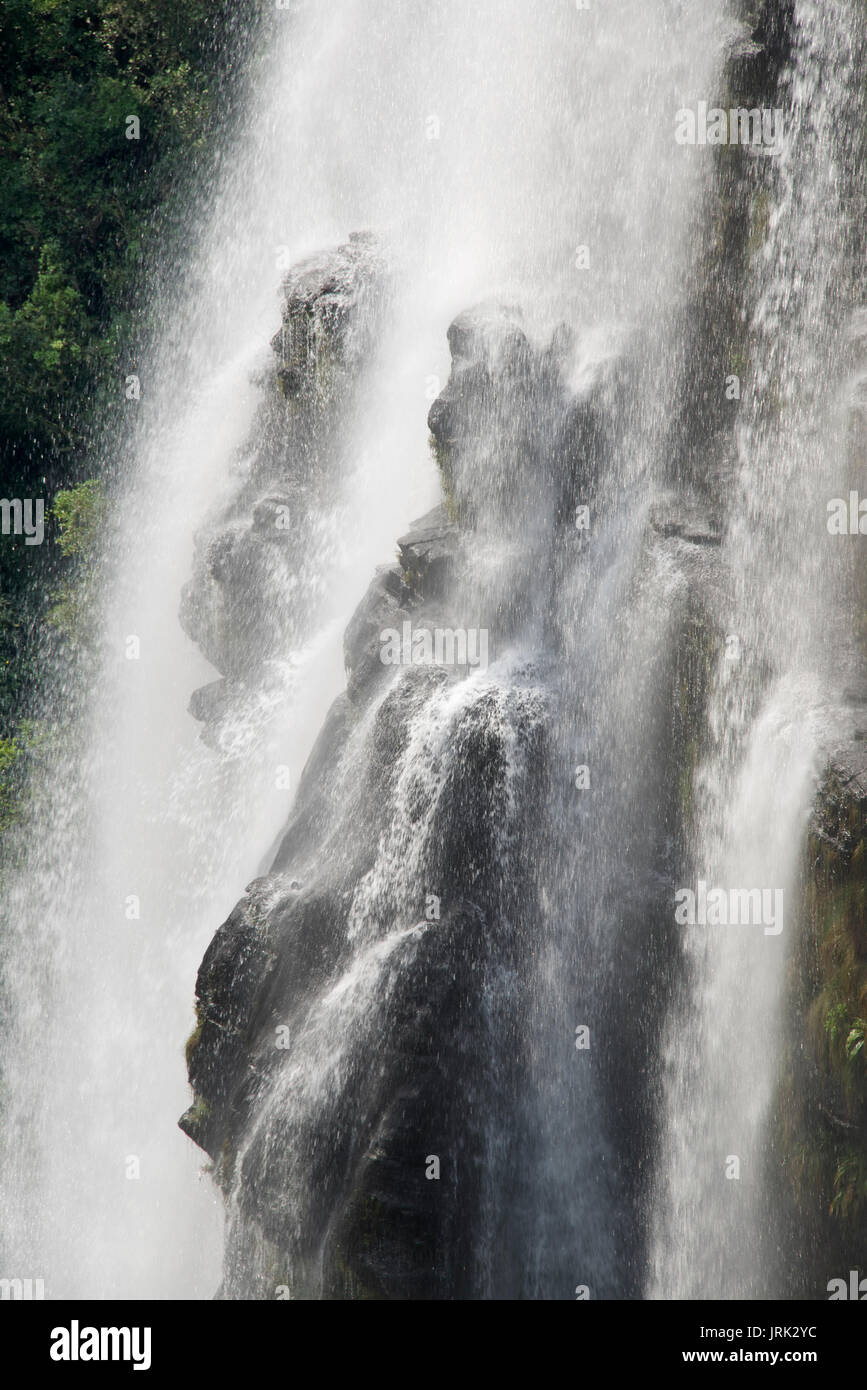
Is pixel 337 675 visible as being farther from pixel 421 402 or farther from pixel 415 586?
pixel 421 402

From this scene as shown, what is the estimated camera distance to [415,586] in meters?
12.5

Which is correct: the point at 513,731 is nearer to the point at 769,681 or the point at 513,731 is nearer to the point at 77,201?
the point at 769,681

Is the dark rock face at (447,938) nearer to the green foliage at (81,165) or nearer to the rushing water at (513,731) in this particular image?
the rushing water at (513,731)

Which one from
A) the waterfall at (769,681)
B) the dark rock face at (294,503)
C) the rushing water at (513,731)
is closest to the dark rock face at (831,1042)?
the waterfall at (769,681)

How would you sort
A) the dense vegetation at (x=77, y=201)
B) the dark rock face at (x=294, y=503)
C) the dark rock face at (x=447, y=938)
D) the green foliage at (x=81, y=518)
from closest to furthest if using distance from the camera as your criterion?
the dark rock face at (x=447, y=938), the dark rock face at (x=294, y=503), the green foliage at (x=81, y=518), the dense vegetation at (x=77, y=201)

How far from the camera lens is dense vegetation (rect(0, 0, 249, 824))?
65.3 ft

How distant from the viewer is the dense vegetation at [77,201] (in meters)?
19.9

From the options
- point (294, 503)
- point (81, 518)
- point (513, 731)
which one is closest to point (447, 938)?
point (513, 731)

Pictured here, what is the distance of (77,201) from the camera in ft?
68.4

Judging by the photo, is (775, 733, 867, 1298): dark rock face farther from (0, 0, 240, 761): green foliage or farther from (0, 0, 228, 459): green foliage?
(0, 0, 228, 459): green foliage

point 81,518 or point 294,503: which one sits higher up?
point 81,518

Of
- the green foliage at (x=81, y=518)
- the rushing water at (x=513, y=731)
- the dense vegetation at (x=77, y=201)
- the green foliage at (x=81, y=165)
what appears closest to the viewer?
the rushing water at (x=513, y=731)

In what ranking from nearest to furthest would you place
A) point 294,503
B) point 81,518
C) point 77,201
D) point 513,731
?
point 513,731, point 294,503, point 81,518, point 77,201

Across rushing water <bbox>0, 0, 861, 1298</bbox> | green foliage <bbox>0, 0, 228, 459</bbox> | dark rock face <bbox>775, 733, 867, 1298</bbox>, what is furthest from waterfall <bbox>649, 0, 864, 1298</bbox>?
green foliage <bbox>0, 0, 228, 459</bbox>
